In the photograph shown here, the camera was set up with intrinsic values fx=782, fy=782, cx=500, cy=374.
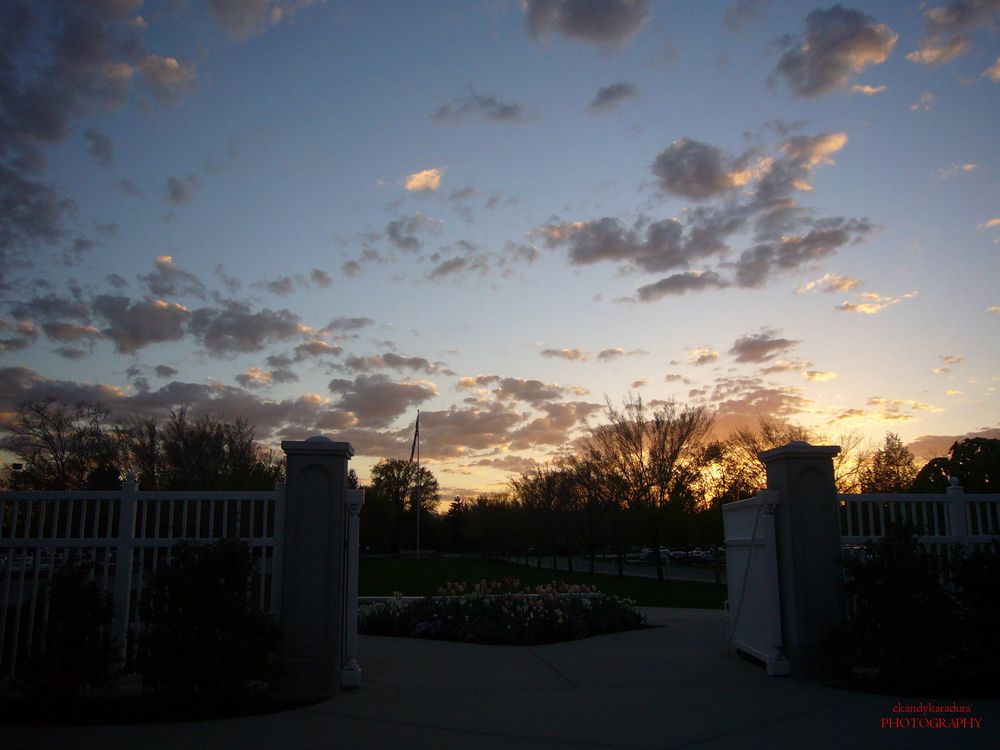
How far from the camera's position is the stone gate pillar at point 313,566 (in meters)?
7.81

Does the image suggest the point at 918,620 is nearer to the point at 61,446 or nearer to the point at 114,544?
the point at 114,544

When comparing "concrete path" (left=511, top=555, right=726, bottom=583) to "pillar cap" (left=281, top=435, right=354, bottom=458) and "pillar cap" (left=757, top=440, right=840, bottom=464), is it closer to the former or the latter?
"pillar cap" (left=757, top=440, right=840, bottom=464)

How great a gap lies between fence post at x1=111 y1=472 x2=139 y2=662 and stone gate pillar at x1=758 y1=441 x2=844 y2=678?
687cm

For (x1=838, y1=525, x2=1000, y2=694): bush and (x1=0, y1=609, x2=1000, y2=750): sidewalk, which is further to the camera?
(x1=838, y1=525, x2=1000, y2=694): bush

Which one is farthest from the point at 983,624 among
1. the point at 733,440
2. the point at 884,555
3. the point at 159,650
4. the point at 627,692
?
the point at 733,440

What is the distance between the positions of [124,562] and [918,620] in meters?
7.80

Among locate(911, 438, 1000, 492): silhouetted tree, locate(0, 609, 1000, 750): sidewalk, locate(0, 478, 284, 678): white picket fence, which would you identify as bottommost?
locate(0, 609, 1000, 750): sidewalk

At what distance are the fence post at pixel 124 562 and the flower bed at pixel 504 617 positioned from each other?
569cm

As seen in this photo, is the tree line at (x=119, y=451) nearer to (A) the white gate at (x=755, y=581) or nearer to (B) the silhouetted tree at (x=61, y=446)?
(B) the silhouetted tree at (x=61, y=446)

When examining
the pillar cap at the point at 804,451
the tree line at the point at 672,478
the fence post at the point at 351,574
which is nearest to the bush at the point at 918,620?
the pillar cap at the point at 804,451

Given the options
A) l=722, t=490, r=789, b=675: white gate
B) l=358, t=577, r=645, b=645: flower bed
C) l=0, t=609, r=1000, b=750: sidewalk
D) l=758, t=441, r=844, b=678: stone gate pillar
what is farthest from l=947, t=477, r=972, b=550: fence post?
l=358, t=577, r=645, b=645: flower bed

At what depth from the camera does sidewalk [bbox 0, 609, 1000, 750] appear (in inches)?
231

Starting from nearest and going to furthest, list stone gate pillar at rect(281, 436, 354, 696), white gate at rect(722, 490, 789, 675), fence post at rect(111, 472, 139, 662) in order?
fence post at rect(111, 472, 139, 662)
stone gate pillar at rect(281, 436, 354, 696)
white gate at rect(722, 490, 789, 675)

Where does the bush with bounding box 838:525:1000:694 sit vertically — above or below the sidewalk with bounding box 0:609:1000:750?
above
